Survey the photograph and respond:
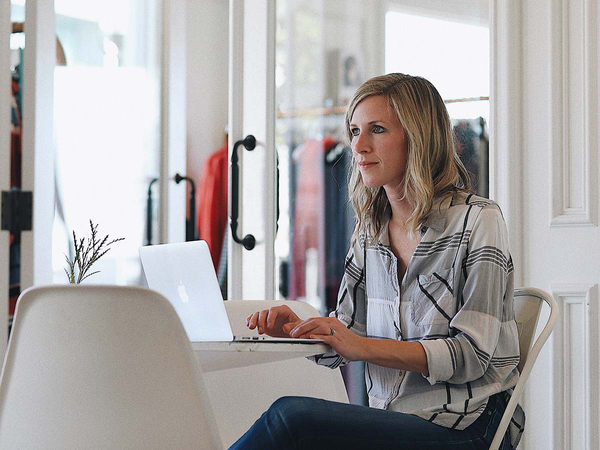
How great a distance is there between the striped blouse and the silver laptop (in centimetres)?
27

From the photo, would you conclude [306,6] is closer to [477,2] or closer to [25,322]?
[477,2]

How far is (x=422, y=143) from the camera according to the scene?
1550mm

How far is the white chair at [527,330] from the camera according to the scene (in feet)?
4.55

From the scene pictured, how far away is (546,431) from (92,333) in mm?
1469

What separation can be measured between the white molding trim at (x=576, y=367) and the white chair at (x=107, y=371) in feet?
4.15

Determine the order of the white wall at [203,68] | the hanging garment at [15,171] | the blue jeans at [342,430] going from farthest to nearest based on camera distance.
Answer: the white wall at [203,68], the hanging garment at [15,171], the blue jeans at [342,430]

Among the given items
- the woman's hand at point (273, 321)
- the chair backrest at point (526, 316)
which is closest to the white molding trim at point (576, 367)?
the chair backrest at point (526, 316)

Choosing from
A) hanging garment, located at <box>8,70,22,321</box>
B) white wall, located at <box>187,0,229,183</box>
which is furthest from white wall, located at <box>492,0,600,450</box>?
hanging garment, located at <box>8,70,22,321</box>

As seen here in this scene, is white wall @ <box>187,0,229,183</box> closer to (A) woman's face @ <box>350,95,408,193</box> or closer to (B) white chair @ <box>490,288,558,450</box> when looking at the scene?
(A) woman's face @ <box>350,95,408,193</box>

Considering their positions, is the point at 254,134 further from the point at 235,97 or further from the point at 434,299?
the point at 434,299

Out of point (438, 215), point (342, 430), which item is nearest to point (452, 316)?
point (438, 215)

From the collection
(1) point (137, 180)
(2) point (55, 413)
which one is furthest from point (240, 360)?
(1) point (137, 180)

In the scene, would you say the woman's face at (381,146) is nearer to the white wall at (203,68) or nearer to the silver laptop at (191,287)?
the silver laptop at (191,287)

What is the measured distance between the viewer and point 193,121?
3.13 metres
